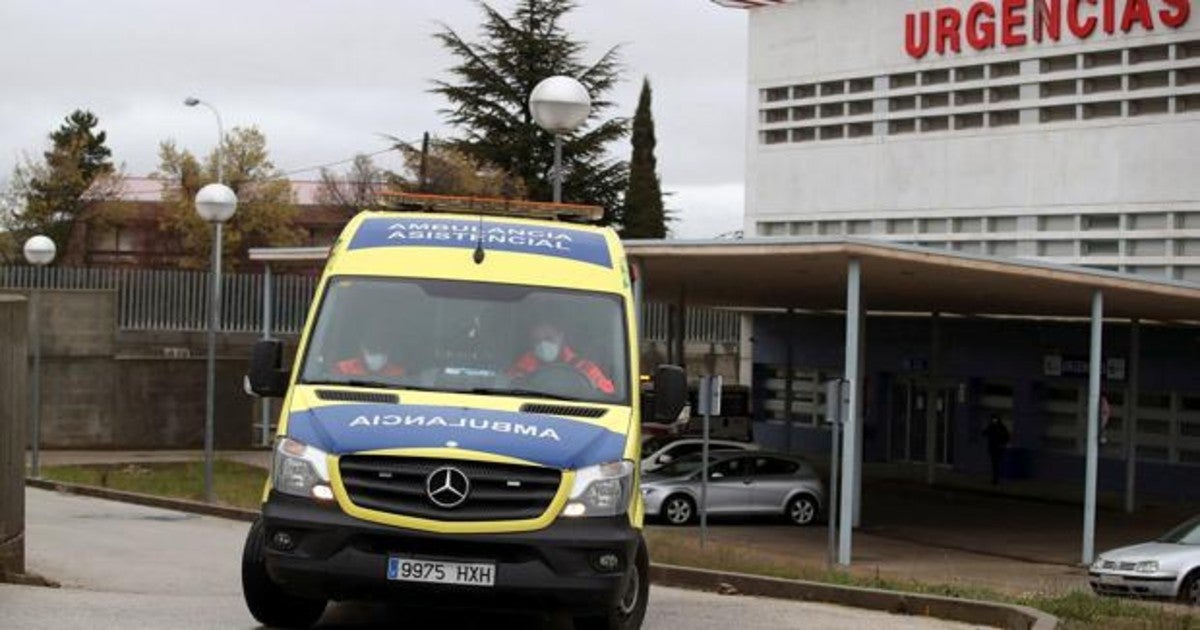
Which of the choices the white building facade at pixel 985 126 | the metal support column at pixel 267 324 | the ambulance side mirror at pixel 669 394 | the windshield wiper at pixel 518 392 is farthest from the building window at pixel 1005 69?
the windshield wiper at pixel 518 392

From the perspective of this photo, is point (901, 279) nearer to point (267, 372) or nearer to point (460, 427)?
point (267, 372)

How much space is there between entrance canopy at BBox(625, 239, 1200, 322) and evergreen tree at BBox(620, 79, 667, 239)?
21.2 m

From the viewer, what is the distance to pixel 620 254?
1224cm

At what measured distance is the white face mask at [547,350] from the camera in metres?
11.2

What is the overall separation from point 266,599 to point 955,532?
2269 centimetres

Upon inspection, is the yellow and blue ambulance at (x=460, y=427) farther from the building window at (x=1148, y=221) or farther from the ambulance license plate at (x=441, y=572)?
the building window at (x=1148, y=221)

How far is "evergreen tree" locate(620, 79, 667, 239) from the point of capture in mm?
61875

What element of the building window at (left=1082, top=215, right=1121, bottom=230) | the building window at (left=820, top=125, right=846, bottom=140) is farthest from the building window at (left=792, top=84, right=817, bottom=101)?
the building window at (left=1082, top=215, right=1121, bottom=230)

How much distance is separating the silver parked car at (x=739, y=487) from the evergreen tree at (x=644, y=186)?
24.6 meters

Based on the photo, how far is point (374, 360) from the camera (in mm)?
11164

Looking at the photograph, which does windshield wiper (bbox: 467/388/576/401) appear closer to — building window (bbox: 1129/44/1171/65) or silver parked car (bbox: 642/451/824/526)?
silver parked car (bbox: 642/451/824/526)

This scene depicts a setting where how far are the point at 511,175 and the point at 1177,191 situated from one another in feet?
69.5

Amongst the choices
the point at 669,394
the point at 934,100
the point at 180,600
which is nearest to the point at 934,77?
the point at 934,100

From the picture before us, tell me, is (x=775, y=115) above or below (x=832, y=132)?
above
